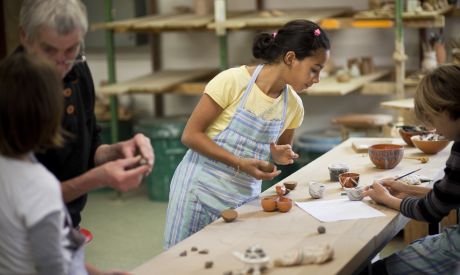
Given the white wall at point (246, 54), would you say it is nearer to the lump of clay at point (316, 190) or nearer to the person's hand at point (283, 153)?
the person's hand at point (283, 153)

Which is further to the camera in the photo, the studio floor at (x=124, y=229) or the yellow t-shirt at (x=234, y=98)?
the studio floor at (x=124, y=229)

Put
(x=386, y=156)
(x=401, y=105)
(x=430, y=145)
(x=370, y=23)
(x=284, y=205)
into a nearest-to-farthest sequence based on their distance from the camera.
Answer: (x=284, y=205) → (x=386, y=156) → (x=430, y=145) → (x=401, y=105) → (x=370, y=23)

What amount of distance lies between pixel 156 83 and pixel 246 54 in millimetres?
1051

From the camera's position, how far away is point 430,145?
3799mm

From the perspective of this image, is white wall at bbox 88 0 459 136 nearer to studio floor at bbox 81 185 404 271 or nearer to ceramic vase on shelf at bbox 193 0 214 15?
ceramic vase on shelf at bbox 193 0 214 15

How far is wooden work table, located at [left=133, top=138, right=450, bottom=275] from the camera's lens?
7.73ft

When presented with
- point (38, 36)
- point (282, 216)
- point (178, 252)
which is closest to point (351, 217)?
point (282, 216)

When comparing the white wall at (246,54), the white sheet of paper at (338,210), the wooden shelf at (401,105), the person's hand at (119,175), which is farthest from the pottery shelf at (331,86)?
the person's hand at (119,175)

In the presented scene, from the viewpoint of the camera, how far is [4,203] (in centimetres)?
184

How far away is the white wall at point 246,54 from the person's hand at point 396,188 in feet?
11.4

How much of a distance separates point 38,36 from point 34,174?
0.49 m

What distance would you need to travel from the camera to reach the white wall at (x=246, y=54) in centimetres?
649

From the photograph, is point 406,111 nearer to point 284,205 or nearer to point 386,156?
point 386,156

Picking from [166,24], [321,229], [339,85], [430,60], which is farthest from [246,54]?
[321,229]
